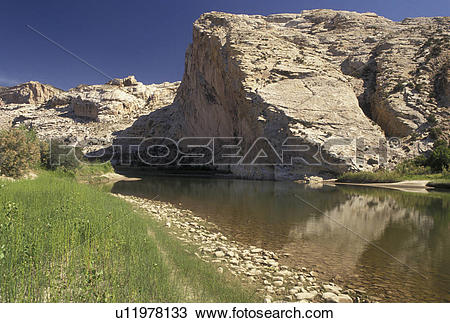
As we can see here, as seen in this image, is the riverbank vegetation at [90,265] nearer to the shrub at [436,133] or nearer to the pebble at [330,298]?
the pebble at [330,298]

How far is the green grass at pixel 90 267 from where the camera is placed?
9.93 ft

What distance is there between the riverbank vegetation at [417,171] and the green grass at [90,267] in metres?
30.8

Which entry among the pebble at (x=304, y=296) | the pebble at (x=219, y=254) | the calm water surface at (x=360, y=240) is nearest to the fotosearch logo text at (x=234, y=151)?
the calm water surface at (x=360, y=240)

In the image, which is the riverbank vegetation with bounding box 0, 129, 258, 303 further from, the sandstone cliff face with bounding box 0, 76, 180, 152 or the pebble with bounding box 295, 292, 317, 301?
the sandstone cliff face with bounding box 0, 76, 180, 152

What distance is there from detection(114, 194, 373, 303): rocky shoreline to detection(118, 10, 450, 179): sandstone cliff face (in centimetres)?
2986

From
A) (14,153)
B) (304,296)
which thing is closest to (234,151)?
(14,153)

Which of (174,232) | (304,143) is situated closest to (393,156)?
(304,143)

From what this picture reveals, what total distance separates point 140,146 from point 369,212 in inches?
2436

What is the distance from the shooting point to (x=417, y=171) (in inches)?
1188

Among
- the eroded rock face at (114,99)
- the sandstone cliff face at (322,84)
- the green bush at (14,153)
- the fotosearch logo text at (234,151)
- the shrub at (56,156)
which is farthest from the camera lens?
the eroded rock face at (114,99)

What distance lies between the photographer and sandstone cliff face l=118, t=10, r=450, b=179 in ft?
119

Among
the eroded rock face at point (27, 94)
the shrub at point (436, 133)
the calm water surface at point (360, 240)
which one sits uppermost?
the eroded rock face at point (27, 94)

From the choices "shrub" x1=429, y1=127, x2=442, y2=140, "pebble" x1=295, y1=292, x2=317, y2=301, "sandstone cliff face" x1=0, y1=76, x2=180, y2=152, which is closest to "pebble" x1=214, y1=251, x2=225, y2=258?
"pebble" x1=295, y1=292, x2=317, y2=301

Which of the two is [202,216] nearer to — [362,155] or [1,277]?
[1,277]
